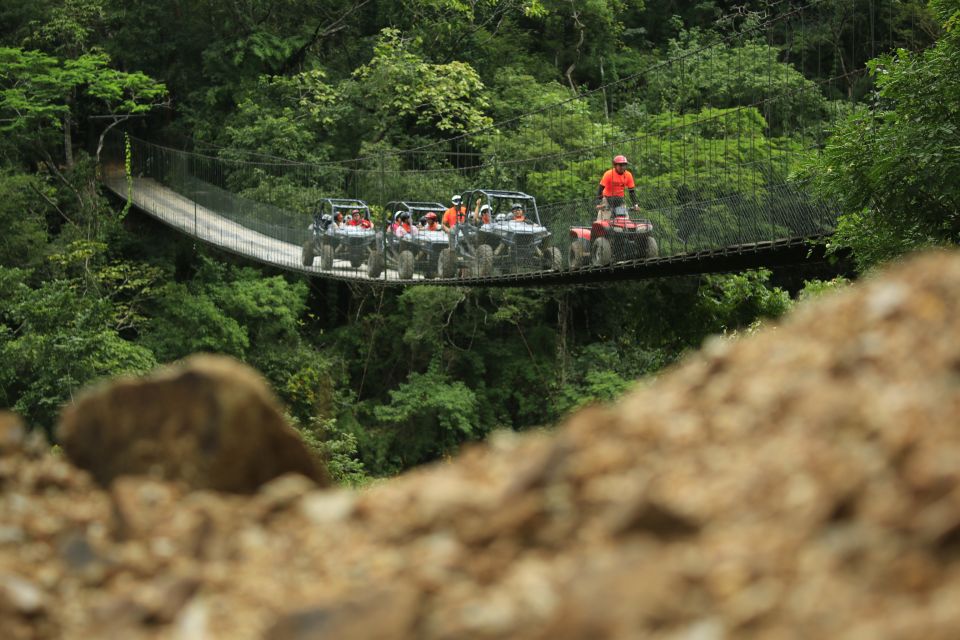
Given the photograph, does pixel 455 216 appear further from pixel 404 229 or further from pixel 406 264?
pixel 404 229

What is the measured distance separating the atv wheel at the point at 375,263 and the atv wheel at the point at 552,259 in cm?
274

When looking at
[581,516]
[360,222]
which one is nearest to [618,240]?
[360,222]

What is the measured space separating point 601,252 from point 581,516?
9.15 m

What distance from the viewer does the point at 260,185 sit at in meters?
20.0

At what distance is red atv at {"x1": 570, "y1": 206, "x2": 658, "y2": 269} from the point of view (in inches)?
438

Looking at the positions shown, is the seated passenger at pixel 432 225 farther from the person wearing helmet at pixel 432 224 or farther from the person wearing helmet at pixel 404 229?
the person wearing helmet at pixel 404 229

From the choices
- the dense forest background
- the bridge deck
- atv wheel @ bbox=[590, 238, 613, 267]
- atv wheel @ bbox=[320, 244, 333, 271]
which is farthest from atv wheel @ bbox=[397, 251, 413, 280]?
atv wheel @ bbox=[590, 238, 613, 267]

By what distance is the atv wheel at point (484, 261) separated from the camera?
1327 cm

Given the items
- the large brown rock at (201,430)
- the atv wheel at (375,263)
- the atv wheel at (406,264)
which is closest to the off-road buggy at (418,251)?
the atv wheel at (406,264)

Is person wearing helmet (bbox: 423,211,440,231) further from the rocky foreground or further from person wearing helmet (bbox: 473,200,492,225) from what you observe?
the rocky foreground

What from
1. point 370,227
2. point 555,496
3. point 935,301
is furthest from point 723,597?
point 370,227

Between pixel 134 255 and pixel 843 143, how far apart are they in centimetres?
1417

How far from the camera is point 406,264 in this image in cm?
1448

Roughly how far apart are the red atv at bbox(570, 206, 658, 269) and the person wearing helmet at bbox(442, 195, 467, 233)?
2.49 m
